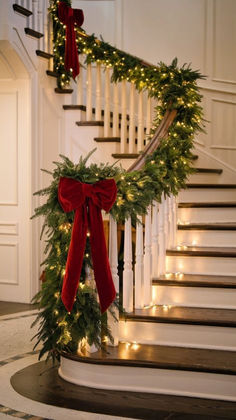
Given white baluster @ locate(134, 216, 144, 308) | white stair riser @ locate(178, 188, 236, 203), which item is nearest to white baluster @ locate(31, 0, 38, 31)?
white stair riser @ locate(178, 188, 236, 203)

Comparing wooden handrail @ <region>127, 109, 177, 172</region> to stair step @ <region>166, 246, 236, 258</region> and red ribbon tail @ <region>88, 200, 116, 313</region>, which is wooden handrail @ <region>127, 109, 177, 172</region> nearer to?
red ribbon tail @ <region>88, 200, 116, 313</region>

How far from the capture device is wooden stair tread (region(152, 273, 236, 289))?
4.15 meters

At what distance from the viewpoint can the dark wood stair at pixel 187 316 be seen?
3803 millimetres

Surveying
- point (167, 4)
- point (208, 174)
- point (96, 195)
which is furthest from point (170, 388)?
point (167, 4)

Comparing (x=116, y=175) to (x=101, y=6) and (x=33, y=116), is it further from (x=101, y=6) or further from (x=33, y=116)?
(x=101, y=6)

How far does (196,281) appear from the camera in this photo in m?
4.21

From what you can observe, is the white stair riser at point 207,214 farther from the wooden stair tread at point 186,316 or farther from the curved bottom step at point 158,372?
the curved bottom step at point 158,372

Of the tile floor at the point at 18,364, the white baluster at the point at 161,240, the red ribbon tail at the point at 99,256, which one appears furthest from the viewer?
the white baluster at the point at 161,240

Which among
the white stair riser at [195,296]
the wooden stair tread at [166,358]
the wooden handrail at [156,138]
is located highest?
the wooden handrail at [156,138]

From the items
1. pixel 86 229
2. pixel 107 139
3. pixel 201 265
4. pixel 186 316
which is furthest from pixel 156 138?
pixel 107 139

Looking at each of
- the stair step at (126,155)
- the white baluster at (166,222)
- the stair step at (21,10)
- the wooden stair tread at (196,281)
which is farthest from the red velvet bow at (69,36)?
the wooden stair tread at (196,281)

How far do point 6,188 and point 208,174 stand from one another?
206 centimetres

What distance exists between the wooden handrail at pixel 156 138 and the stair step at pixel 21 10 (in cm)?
189

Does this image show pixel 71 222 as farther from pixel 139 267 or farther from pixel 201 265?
pixel 201 265
